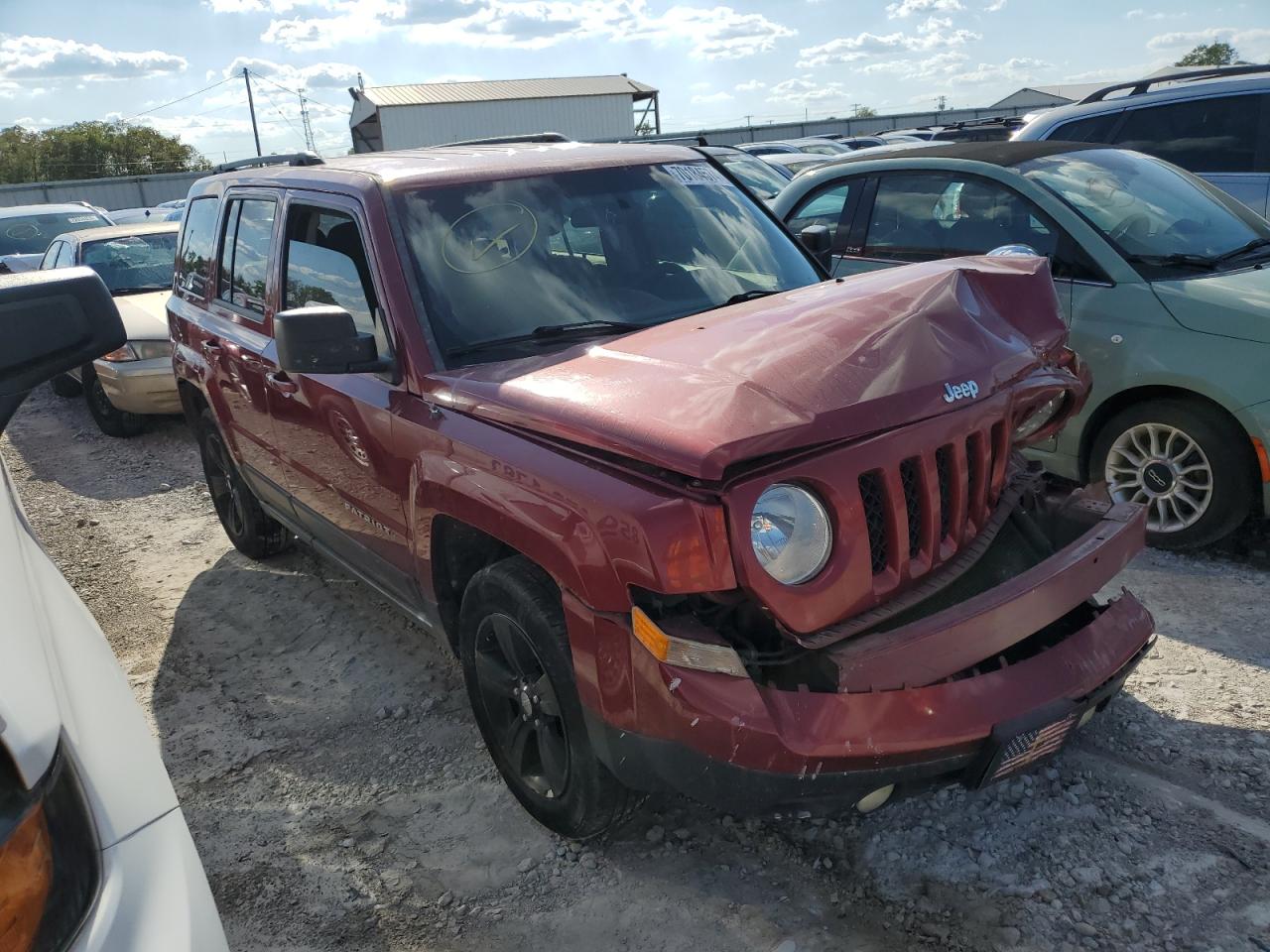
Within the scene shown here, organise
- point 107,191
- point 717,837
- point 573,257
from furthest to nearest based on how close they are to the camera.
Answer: point 107,191, point 573,257, point 717,837

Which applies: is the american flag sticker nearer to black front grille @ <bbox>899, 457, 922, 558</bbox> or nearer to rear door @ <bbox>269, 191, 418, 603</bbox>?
black front grille @ <bbox>899, 457, 922, 558</bbox>

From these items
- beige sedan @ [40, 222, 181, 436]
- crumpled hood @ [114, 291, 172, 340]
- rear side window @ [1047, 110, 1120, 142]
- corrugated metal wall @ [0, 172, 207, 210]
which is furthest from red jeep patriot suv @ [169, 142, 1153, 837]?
corrugated metal wall @ [0, 172, 207, 210]

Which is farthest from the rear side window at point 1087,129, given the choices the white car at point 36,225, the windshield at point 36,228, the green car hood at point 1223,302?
the windshield at point 36,228

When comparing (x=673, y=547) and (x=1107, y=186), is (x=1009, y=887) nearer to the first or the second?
(x=673, y=547)

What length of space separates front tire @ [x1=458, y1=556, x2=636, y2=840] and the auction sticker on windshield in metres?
1.88

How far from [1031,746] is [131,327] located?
7.96 metres

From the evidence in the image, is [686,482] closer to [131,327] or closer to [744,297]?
[744,297]

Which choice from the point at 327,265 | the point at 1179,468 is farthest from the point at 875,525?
the point at 1179,468

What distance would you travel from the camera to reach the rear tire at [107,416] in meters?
8.68

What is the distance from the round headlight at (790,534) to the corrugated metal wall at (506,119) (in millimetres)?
42553

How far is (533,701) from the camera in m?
2.85

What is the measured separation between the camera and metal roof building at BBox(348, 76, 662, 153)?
1735 inches

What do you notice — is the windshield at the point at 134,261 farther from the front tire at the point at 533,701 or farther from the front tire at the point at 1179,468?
the front tire at the point at 1179,468

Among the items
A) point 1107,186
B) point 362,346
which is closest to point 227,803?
point 362,346
